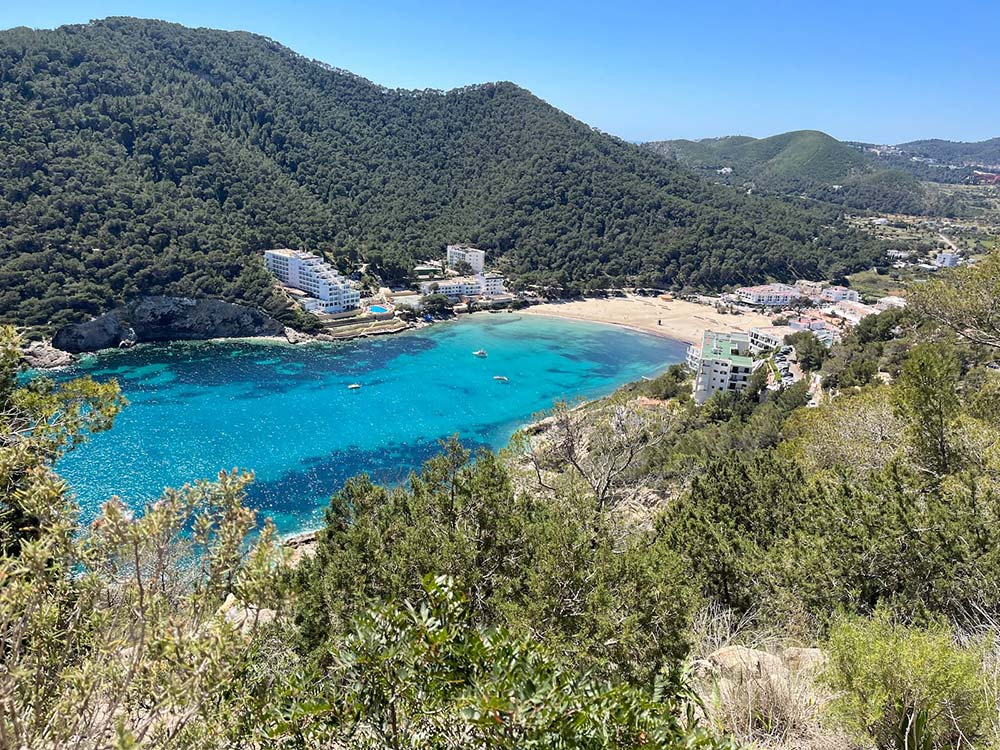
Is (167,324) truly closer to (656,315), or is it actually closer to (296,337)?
(296,337)

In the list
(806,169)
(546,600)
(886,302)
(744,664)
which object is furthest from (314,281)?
(806,169)

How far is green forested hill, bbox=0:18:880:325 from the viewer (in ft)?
133

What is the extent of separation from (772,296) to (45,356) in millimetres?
57229

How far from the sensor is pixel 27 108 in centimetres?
4769

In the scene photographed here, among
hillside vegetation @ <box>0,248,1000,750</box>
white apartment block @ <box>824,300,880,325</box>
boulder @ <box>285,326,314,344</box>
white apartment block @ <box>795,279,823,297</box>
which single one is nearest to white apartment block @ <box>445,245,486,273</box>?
boulder @ <box>285,326,314,344</box>

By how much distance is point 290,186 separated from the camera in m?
61.3

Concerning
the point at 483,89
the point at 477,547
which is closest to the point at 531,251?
the point at 483,89

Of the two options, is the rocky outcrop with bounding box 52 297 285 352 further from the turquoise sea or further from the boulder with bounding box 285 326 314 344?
the turquoise sea

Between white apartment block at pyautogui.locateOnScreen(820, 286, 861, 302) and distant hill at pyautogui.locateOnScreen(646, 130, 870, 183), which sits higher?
distant hill at pyautogui.locateOnScreen(646, 130, 870, 183)

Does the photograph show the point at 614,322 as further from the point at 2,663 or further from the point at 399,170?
the point at 2,663

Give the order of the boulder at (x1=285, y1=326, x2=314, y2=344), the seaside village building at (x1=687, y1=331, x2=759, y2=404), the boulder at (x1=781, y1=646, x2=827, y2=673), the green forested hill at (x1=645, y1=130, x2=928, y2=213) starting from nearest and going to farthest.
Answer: the boulder at (x1=781, y1=646, x2=827, y2=673)
the seaside village building at (x1=687, y1=331, x2=759, y2=404)
the boulder at (x1=285, y1=326, x2=314, y2=344)
the green forested hill at (x1=645, y1=130, x2=928, y2=213)

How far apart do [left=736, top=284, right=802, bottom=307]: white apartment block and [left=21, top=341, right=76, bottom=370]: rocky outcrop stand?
54.7 metres

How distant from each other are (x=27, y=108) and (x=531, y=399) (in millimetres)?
50320

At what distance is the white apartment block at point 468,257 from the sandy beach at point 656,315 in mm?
9382
